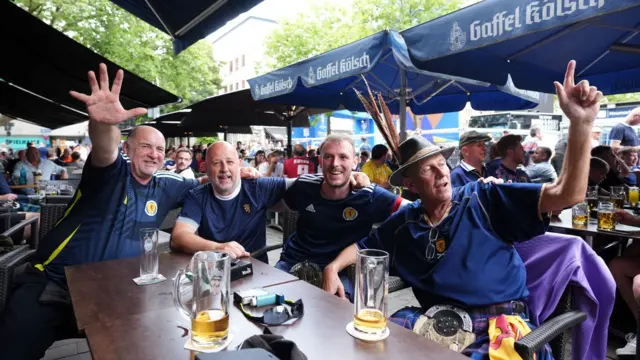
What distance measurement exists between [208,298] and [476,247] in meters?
1.36

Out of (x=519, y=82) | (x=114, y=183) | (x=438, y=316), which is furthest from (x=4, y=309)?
(x=519, y=82)

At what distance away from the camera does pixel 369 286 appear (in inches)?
52.4

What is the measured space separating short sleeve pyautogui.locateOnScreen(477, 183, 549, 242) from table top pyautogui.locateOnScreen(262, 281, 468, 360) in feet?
2.93

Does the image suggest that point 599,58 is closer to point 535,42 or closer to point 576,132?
point 535,42

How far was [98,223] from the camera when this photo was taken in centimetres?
257

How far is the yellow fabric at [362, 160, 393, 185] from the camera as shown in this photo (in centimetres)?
739

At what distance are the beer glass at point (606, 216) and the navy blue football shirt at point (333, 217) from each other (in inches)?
69.2

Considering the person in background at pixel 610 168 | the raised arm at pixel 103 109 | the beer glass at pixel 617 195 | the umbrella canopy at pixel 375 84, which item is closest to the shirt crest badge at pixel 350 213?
the raised arm at pixel 103 109

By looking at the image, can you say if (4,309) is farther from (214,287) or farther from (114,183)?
(214,287)

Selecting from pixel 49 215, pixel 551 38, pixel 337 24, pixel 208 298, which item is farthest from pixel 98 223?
pixel 337 24

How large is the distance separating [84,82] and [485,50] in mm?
7223

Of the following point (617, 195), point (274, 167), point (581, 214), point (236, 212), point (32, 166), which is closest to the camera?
point (236, 212)

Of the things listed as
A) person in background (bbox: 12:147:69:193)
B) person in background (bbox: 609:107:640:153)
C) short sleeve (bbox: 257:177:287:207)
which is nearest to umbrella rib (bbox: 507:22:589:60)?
short sleeve (bbox: 257:177:287:207)

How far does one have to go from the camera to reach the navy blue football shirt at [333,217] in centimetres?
279
